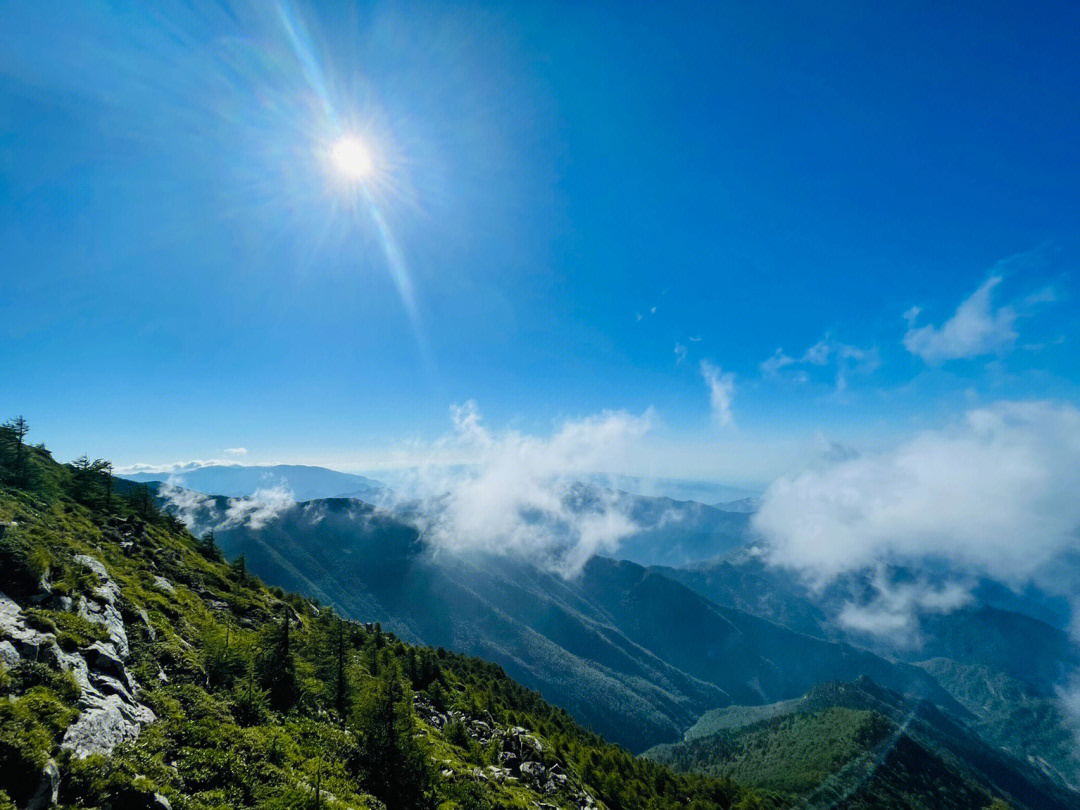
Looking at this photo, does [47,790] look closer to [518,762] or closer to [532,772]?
[532,772]

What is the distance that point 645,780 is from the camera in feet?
347

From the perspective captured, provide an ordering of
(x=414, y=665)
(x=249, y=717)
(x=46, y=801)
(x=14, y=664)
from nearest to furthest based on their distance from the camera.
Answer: (x=46, y=801), (x=14, y=664), (x=249, y=717), (x=414, y=665)

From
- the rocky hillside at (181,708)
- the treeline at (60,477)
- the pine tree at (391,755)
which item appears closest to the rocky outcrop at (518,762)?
the rocky hillside at (181,708)

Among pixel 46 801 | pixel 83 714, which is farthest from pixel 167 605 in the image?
Answer: pixel 46 801

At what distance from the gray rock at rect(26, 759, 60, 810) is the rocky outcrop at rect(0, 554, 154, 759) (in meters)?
2.25

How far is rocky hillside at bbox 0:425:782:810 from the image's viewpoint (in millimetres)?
17484

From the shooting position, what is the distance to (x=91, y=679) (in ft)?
76.5

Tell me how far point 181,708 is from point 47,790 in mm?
15025

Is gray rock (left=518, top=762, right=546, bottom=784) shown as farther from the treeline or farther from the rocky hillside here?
the treeline

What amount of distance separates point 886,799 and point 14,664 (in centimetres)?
29051

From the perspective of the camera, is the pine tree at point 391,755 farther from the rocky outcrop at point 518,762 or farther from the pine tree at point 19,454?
the pine tree at point 19,454

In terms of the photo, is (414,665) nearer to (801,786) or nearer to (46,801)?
(46,801)

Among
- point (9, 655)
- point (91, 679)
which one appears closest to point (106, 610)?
point (91, 679)

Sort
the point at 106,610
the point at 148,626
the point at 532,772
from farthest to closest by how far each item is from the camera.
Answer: the point at 532,772 < the point at 148,626 < the point at 106,610
